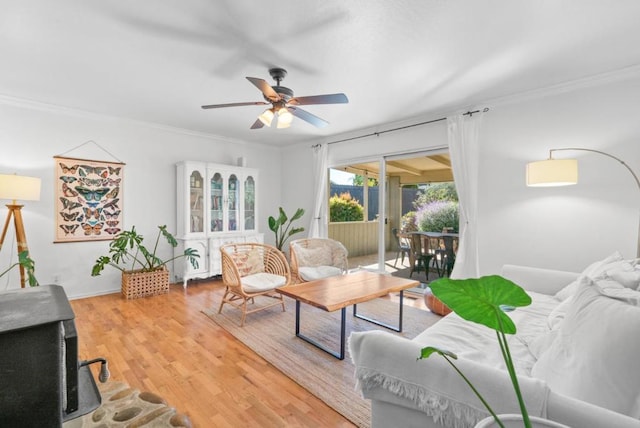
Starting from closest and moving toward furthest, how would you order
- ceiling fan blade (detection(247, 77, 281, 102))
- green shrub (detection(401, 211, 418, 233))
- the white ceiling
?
the white ceiling
ceiling fan blade (detection(247, 77, 281, 102))
green shrub (detection(401, 211, 418, 233))

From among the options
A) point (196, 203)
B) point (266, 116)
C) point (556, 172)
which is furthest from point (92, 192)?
point (556, 172)

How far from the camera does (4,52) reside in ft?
7.80

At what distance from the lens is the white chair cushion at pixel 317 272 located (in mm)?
3578

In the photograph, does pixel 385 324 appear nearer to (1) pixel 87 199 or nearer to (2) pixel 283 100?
(2) pixel 283 100

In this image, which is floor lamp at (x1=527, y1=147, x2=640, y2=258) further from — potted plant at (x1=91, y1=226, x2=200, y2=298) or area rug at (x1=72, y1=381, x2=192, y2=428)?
potted plant at (x1=91, y1=226, x2=200, y2=298)

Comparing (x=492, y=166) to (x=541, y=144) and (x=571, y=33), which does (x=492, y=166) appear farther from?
(x=571, y=33)

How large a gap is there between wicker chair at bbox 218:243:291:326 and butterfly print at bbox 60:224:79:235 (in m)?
1.99

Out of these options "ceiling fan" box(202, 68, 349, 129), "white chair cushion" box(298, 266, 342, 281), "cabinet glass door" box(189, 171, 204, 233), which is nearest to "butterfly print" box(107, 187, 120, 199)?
"cabinet glass door" box(189, 171, 204, 233)

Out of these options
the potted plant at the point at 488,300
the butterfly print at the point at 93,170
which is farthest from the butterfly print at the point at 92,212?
the potted plant at the point at 488,300

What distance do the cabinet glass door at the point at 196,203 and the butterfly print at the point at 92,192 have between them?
1.07 m

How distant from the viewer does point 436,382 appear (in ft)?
3.68

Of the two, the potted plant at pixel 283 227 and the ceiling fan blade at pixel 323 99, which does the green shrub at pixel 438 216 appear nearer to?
the potted plant at pixel 283 227

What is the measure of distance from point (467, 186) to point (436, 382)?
2.92 meters

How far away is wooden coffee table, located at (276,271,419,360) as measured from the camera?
2.35 m
